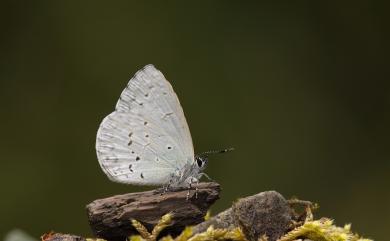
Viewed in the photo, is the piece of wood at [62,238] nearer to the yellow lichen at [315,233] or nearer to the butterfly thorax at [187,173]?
the butterfly thorax at [187,173]

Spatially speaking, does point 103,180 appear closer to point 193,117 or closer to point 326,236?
point 193,117

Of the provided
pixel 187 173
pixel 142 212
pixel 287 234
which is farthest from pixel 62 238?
pixel 287 234

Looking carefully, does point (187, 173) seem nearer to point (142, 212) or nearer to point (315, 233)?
point (142, 212)

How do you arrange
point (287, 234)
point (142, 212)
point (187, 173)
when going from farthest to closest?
point (187, 173) < point (142, 212) < point (287, 234)

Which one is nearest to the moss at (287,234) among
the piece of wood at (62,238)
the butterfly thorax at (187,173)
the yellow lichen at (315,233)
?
the yellow lichen at (315,233)

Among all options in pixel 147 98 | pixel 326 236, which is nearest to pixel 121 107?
pixel 147 98
